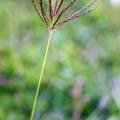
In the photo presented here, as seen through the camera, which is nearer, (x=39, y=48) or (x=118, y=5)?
(x=39, y=48)

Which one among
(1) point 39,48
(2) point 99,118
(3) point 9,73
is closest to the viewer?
(2) point 99,118

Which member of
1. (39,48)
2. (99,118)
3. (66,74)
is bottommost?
(99,118)

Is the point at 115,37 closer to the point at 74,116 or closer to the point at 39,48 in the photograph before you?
the point at 39,48

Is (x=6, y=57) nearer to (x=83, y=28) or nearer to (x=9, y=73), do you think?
(x=9, y=73)

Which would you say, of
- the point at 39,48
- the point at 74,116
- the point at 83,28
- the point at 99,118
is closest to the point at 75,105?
the point at 74,116

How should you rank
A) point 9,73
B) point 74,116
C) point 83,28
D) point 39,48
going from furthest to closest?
point 83,28 < point 39,48 < point 9,73 < point 74,116

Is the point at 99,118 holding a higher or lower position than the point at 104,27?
lower
